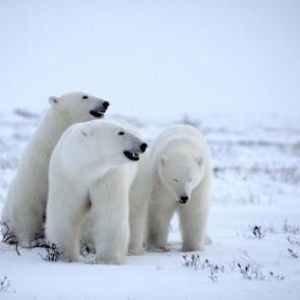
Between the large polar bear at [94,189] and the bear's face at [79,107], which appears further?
the bear's face at [79,107]

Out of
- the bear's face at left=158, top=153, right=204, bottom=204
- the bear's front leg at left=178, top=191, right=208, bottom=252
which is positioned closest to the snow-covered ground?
the bear's front leg at left=178, top=191, right=208, bottom=252

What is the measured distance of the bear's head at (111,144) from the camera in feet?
13.9

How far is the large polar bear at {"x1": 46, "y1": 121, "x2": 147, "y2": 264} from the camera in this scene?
14.2ft

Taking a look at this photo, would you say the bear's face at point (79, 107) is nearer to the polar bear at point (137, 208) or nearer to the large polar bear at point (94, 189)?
the polar bear at point (137, 208)

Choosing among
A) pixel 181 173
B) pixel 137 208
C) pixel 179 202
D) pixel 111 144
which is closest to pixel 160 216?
pixel 179 202

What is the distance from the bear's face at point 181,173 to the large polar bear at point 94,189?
0.89m

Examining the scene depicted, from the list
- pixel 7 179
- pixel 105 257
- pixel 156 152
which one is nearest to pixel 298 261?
pixel 105 257

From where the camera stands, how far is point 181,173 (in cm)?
535

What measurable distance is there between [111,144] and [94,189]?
1.26 ft

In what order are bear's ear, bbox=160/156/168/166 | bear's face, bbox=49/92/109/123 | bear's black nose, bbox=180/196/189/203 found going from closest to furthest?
bear's black nose, bbox=180/196/189/203 < bear's ear, bbox=160/156/168/166 < bear's face, bbox=49/92/109/123

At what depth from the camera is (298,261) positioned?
13.2ft

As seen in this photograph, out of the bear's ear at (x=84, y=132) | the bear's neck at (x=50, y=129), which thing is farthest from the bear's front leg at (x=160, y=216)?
the bear's ear at (x=84, y=132)

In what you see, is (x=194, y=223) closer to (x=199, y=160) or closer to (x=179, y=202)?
(x=179, y=202)

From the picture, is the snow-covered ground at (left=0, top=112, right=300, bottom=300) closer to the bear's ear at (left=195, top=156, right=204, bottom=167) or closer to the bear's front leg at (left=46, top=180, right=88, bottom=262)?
the bear's front leg at (left=46, top=180, right=88, bottom=262)
